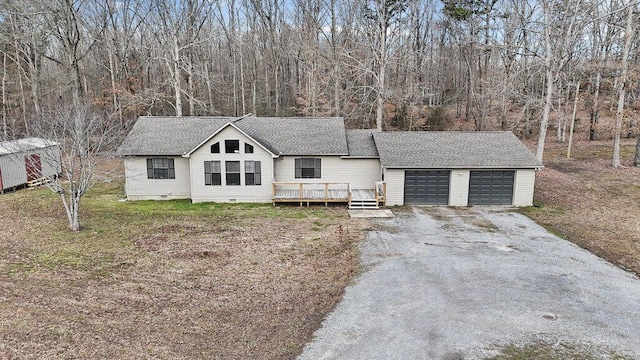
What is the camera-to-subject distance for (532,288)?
1152 cm

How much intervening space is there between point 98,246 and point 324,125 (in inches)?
526

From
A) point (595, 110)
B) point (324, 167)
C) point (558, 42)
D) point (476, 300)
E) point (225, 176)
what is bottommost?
point (476, 300)

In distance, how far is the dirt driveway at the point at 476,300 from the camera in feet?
29.1

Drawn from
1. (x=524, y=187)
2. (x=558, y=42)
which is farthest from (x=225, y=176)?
(x=558, y=42)

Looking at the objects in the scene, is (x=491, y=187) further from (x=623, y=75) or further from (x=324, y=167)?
(x=623, y=75)

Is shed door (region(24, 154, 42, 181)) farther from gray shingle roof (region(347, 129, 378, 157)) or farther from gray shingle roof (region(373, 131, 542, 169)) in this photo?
gray shingle roof (region(373, 131, 542, 169))

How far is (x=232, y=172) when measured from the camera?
21.0m

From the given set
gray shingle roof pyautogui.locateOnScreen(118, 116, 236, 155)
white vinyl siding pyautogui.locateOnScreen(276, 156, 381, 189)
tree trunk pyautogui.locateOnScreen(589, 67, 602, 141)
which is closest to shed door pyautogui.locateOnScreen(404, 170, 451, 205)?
white vinyl siding pyautogui.locateOnScreen(276, 156, 381, 189)

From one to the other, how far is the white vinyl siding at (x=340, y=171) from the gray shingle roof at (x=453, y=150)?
1.29 metres

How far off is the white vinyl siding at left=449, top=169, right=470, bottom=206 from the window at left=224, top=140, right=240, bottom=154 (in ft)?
34.0

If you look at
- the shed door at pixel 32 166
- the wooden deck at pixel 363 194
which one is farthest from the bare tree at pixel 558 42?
the shed door at pixel 32 166

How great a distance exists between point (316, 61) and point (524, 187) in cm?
2215

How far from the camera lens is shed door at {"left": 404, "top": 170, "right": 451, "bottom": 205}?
67.1ft

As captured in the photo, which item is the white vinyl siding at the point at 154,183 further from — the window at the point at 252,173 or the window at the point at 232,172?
the window at the point at 252,173
